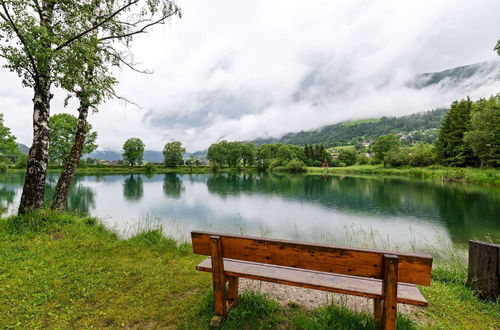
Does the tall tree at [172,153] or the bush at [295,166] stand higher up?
the tall tree at [172,153]

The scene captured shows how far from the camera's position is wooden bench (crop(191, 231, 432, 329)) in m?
2.17

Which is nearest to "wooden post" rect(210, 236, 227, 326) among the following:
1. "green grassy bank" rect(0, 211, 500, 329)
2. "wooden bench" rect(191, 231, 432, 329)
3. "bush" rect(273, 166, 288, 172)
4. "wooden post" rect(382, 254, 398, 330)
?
"wooden bench" rect(191, 231, 432, 329)

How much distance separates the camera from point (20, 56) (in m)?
6.00

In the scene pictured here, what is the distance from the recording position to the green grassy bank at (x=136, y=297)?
10.2ft

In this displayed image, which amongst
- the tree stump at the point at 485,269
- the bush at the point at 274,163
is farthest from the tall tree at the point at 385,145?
the tree stump at the point at 485,269

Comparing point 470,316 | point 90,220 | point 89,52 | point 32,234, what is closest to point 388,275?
point 470,316

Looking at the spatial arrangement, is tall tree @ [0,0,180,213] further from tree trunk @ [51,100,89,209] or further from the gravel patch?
the gravel patch

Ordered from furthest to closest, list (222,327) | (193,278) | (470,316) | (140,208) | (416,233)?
1. (140,208)
2. (416,233)
3. (193,278)
4. (470,316)
5. (222,327)

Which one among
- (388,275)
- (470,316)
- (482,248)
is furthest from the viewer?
(482,248)

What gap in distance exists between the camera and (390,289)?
2148 millimetres

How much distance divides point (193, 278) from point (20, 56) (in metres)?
7.15

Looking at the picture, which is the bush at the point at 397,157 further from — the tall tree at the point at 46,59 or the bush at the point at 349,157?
the tall tree at the point at 46,59

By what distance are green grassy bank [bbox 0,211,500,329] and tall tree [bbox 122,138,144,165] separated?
89319 mm

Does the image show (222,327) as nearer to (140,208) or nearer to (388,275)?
(388,275)
